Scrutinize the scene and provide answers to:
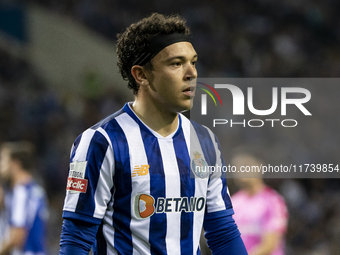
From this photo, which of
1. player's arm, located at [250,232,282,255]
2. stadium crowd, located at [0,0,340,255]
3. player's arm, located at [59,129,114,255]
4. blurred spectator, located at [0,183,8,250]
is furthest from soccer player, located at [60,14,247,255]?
stadium crowd, located at [0,0,340,255]

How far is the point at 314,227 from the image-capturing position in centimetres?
697

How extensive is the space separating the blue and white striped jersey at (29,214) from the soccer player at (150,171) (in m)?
2.94

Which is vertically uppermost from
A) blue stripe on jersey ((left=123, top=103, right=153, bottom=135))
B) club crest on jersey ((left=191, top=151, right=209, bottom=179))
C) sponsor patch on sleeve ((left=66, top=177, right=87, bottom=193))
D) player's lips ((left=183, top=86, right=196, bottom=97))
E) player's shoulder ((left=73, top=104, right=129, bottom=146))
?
player's lips ((left=183, top=86, right=196, bottom=97))

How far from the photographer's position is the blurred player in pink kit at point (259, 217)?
4203 mm

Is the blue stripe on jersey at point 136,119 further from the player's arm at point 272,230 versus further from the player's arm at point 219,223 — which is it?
the player's arm at point 272,230

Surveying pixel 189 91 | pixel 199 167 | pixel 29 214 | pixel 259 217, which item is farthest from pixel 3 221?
pixel 189 91

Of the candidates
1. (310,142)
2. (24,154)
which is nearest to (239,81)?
(310,142)

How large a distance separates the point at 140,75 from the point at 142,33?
19 centimetres

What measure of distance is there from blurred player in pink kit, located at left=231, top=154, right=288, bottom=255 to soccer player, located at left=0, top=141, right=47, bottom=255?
2.06 metres

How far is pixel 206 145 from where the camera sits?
2.13 m

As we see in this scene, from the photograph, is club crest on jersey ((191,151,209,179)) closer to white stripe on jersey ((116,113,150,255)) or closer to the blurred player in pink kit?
white stripe on jersey ((116,113,150,255))

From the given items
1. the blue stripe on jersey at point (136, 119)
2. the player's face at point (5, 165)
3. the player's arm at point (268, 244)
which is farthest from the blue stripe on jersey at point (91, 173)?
the player's face at point (5, 165)

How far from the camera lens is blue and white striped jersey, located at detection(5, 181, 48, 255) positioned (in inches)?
181

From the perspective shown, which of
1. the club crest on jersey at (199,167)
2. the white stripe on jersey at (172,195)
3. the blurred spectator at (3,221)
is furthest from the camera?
the blurred spectator at (3,221)
